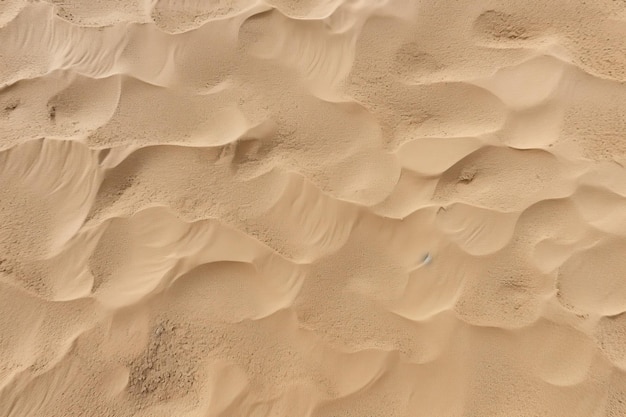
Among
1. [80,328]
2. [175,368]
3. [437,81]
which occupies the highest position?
[437,81]

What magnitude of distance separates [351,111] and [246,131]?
0.40 m

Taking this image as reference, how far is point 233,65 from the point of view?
1433mm

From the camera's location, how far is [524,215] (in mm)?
1379

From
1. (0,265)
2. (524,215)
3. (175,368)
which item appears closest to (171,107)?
(0,265)

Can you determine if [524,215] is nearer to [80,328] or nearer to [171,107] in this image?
[171,107]

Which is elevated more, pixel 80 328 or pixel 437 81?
pixel 437 81

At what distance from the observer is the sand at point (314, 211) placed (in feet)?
4.27

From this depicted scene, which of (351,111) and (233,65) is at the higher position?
(233,65)

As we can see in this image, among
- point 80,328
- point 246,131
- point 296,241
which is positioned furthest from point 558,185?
point 80,328

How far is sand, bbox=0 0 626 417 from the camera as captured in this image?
51.3 inches

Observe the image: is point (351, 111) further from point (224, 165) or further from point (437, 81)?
point (224, 165)

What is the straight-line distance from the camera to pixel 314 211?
4.47 feet

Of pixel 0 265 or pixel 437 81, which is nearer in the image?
pixel 0 265

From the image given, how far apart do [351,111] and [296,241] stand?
0.53 metres
